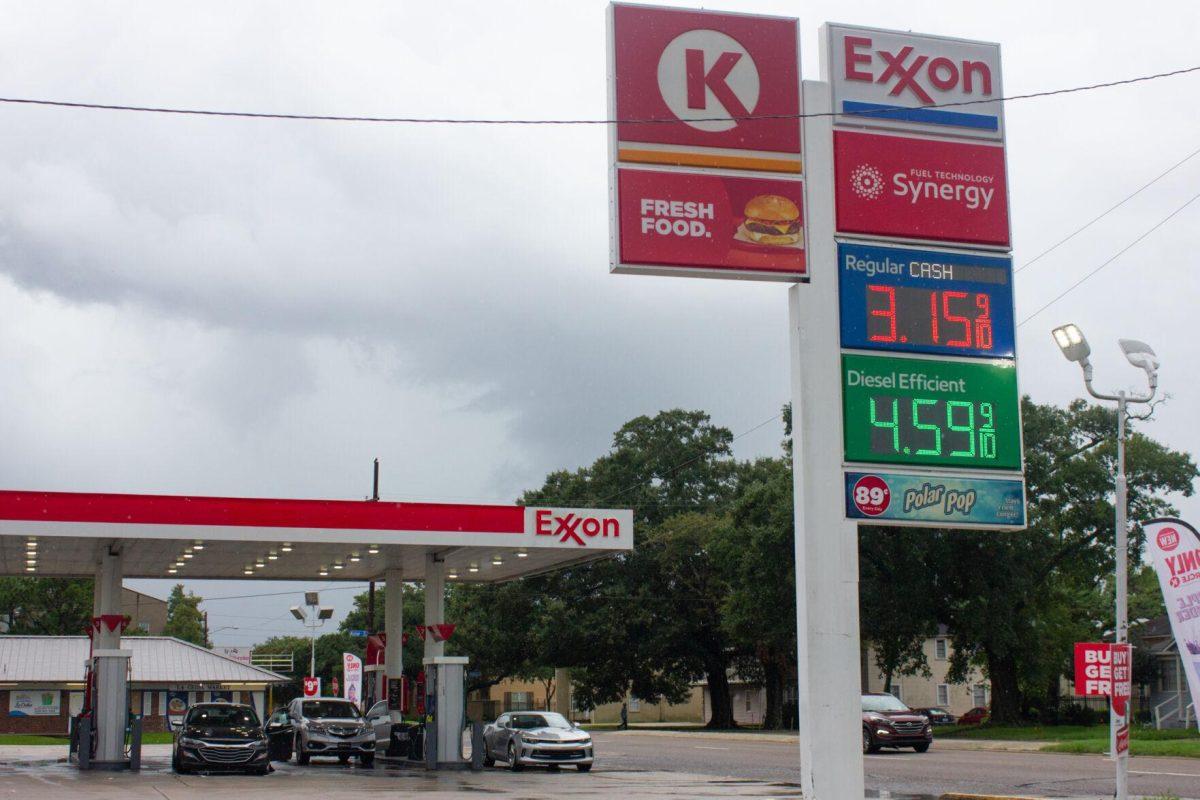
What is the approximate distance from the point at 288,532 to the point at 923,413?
16.2 m

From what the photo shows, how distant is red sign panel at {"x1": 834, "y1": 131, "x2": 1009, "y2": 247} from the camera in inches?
580

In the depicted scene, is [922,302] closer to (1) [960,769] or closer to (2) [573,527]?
(2) [573,527]

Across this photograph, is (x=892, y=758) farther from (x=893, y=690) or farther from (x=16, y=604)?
(x=16, y=604)

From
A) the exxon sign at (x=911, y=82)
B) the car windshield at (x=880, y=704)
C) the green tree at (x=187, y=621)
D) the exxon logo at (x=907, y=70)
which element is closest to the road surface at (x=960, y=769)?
the car windshield at (x=880, y=704)

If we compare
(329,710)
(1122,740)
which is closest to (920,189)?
(1122,740)

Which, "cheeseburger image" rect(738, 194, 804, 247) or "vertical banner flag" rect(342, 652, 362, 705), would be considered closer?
"cheeseburger image" rect(738, 194, 804, 247)

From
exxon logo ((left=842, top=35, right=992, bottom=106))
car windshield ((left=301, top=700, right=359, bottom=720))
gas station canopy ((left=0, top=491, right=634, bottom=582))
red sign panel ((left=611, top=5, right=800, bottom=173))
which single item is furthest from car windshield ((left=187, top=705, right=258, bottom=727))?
exxon logo ((left=842, top=35, right=992, bottom=106))

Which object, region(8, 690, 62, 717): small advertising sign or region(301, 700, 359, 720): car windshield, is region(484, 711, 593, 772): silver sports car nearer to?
region(301, 700, 359, 720): car windshield

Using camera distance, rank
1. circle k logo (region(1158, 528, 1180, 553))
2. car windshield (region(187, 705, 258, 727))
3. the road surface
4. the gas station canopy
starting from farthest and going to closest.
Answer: car windshield (region(187, 705, 258, 727))
the gas station canopy
the road surface
circle k logo (region(1158, 528, 1180, 553))

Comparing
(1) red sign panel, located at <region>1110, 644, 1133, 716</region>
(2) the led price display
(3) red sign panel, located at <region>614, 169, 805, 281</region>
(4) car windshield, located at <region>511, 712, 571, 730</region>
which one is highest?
(3) red sign panel, located at <region>614, 169, 805, 281</region>

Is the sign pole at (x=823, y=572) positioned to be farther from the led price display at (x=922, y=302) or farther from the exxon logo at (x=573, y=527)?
the exxon logo at (x=573, y=527)

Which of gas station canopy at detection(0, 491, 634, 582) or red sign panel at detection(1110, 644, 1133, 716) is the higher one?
gas station canopy at detection(0, 491, 634, 582)

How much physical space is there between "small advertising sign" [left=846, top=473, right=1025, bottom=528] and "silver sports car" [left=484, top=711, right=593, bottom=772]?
17614mm

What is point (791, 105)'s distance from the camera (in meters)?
14.8
